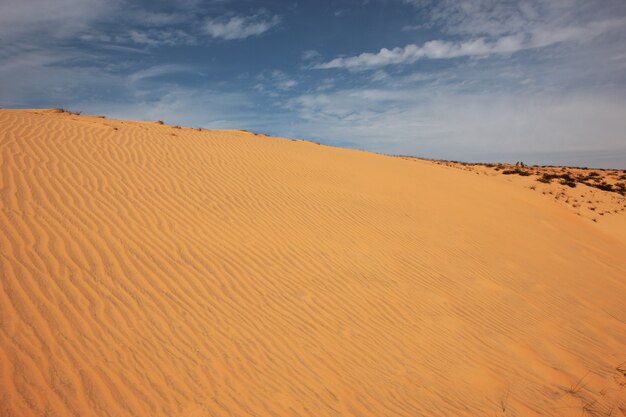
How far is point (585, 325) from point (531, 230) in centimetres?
527

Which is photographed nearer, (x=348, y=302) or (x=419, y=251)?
(x=348, y=302)

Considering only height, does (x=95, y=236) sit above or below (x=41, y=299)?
above

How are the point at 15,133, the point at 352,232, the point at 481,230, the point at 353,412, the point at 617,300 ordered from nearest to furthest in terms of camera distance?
the point at 353,412 → the point at 617,300 → the point at 352,232 → the point at 15,133 → the point at 481,230

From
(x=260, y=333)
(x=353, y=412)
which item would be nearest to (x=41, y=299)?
(x=260, y=333)

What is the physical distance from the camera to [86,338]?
327cm

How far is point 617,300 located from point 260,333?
7.42 m

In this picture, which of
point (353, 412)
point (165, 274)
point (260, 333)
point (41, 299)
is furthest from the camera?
point (165, 274)

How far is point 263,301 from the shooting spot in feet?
14.9

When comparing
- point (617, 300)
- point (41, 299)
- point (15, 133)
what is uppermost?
point (15, 133)

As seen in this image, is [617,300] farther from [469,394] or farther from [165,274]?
[165,274]

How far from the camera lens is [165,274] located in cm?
453

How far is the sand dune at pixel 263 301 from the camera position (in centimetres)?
313

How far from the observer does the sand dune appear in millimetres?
3131

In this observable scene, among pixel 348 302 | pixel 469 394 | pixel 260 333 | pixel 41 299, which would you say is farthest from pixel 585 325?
pixel 41 299
